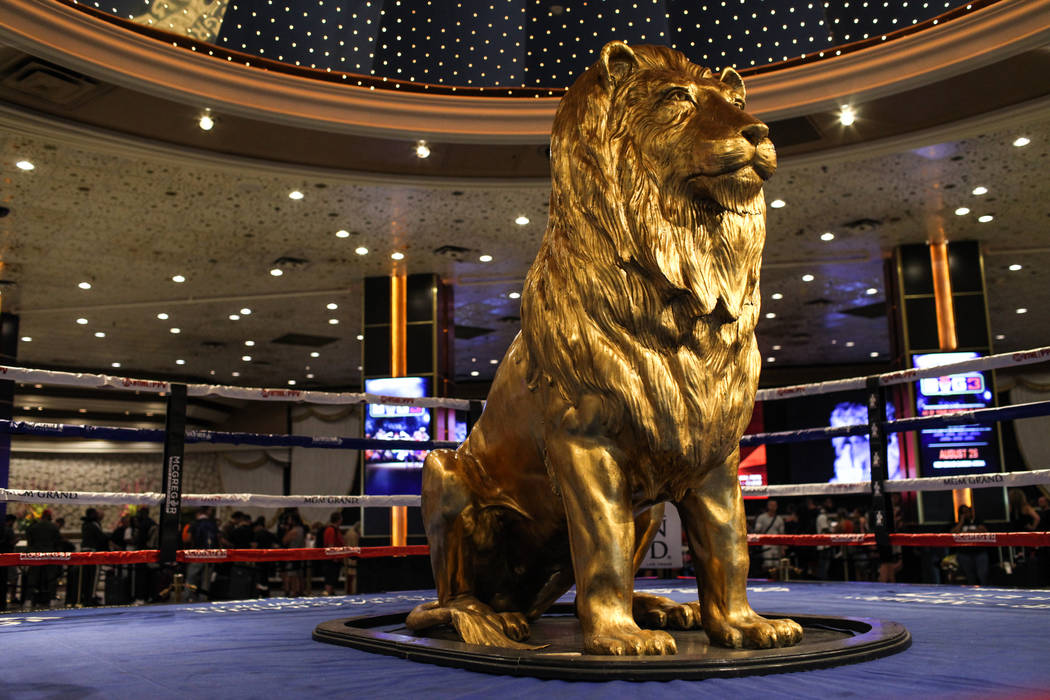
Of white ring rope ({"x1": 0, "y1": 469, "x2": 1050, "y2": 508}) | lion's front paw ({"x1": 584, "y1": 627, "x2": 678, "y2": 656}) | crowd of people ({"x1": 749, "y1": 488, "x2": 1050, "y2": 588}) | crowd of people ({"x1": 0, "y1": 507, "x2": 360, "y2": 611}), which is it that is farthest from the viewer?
crowd of people ({"x1": 0, "y1": 507, "x2": 360, "y2": 611})

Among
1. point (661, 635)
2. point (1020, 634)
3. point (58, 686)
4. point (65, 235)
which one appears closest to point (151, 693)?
point (58, 686)

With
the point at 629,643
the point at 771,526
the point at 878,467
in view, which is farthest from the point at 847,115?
the point at 629,643

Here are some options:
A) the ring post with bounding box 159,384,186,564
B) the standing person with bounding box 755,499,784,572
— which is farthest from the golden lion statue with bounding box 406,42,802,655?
the standing person with bounding box 755,499,784,572

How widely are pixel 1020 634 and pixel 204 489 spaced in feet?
72.1

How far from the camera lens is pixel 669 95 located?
1.87 meters

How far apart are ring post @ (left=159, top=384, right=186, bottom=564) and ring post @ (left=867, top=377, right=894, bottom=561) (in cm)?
370

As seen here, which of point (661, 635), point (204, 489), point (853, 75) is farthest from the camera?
point (204, 489)

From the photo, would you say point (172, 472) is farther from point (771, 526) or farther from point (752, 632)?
point (771, 526)

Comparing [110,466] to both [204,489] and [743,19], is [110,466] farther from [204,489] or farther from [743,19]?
[743,19]

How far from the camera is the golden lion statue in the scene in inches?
70.0

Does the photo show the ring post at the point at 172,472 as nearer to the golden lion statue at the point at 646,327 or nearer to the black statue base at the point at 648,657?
the black statue base at the point at 648,657

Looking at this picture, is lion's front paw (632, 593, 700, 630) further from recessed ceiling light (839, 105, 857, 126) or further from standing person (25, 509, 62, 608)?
standing person (25, 509, 62, 608)

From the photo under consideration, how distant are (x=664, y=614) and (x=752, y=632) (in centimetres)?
43

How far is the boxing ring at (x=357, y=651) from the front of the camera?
58.4 inches
